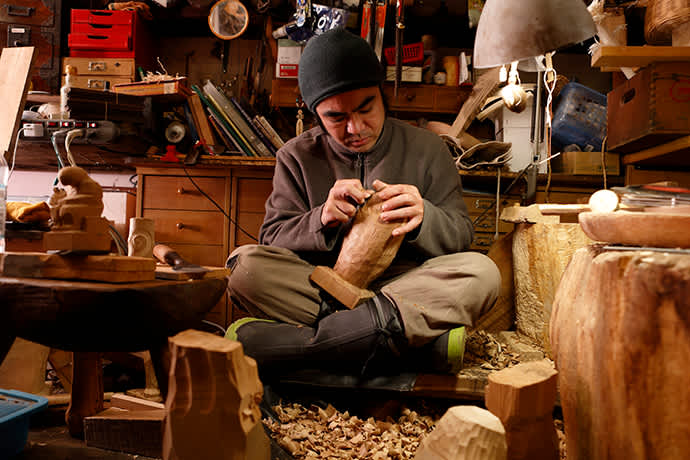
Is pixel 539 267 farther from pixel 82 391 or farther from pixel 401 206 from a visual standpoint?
pixel 82 391

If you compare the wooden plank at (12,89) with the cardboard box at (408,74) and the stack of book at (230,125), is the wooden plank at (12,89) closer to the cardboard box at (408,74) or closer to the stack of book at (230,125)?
the stack of book at (230,125)

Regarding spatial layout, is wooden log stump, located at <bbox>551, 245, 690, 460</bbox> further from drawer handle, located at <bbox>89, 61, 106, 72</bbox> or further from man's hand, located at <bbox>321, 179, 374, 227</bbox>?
drawer handle, located at <bbox>89, 61, 106, 72</bbox>

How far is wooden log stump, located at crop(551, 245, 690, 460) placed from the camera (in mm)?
651

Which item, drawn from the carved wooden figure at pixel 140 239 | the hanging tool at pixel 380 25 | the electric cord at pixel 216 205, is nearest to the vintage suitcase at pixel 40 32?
the electric cord at pixel 216 205

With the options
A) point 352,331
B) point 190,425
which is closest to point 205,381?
point 190,425

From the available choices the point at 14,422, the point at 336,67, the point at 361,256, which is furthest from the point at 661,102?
the point at 14,422

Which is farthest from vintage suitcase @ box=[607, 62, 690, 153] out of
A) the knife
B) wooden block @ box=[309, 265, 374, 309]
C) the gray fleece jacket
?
the knife

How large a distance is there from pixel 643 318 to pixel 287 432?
2.72ft

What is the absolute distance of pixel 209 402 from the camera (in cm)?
67

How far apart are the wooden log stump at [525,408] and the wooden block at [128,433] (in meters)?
0.69

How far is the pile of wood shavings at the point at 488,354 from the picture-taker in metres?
1.45

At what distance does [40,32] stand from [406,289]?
2892 mm

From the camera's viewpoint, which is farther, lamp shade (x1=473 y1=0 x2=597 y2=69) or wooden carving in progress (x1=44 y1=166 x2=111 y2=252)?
lamp shade (x1=473 y1=0 x2=597 y2=69)

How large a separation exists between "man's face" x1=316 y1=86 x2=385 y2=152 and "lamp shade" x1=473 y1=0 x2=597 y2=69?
0.43 meters
